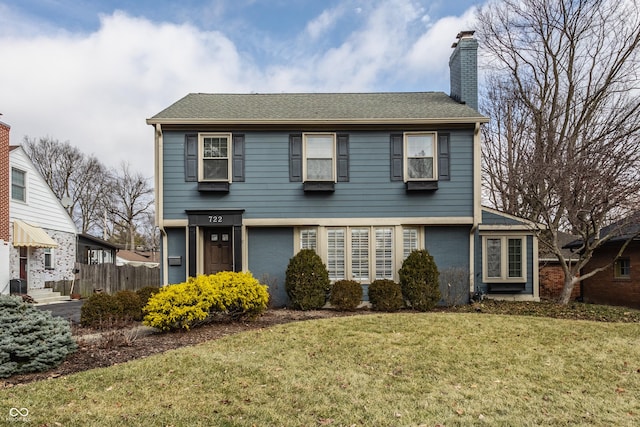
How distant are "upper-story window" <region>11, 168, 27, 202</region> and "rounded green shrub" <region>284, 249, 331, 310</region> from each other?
38.4 ft

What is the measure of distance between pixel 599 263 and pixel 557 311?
8.21m

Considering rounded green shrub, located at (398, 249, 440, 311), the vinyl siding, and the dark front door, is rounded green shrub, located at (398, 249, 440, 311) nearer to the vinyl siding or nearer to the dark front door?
the vinyl siding

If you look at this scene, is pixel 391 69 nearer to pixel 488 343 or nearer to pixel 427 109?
pixel 427 109

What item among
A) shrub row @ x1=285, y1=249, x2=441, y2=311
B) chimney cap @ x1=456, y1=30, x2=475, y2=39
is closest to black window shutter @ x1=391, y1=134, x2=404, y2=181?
shrub row @ x1=285, y1=249, x2=441, y2=311

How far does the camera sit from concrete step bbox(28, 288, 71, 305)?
15805 mm

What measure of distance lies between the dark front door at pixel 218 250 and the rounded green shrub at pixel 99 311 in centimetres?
348

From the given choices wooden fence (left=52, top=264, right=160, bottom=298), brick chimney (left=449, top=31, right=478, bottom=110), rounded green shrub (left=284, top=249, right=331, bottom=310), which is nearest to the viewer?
rounded green shrub (left=284, top=249, right=331, bottom=310)

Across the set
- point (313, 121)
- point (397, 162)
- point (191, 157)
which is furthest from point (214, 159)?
point (397, 162)

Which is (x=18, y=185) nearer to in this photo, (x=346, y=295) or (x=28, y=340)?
(x=28, y=340)

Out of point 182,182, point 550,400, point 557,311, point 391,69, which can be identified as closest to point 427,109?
point 391,69

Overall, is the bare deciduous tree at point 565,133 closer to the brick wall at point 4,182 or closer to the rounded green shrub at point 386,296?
the rounded green shrub at point 386,296

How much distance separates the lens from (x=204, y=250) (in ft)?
40.2

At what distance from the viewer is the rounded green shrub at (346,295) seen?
1076 cm

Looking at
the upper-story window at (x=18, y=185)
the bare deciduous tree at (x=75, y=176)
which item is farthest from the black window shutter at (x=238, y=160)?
the bare deciduous tree at (x=75, y=176)
